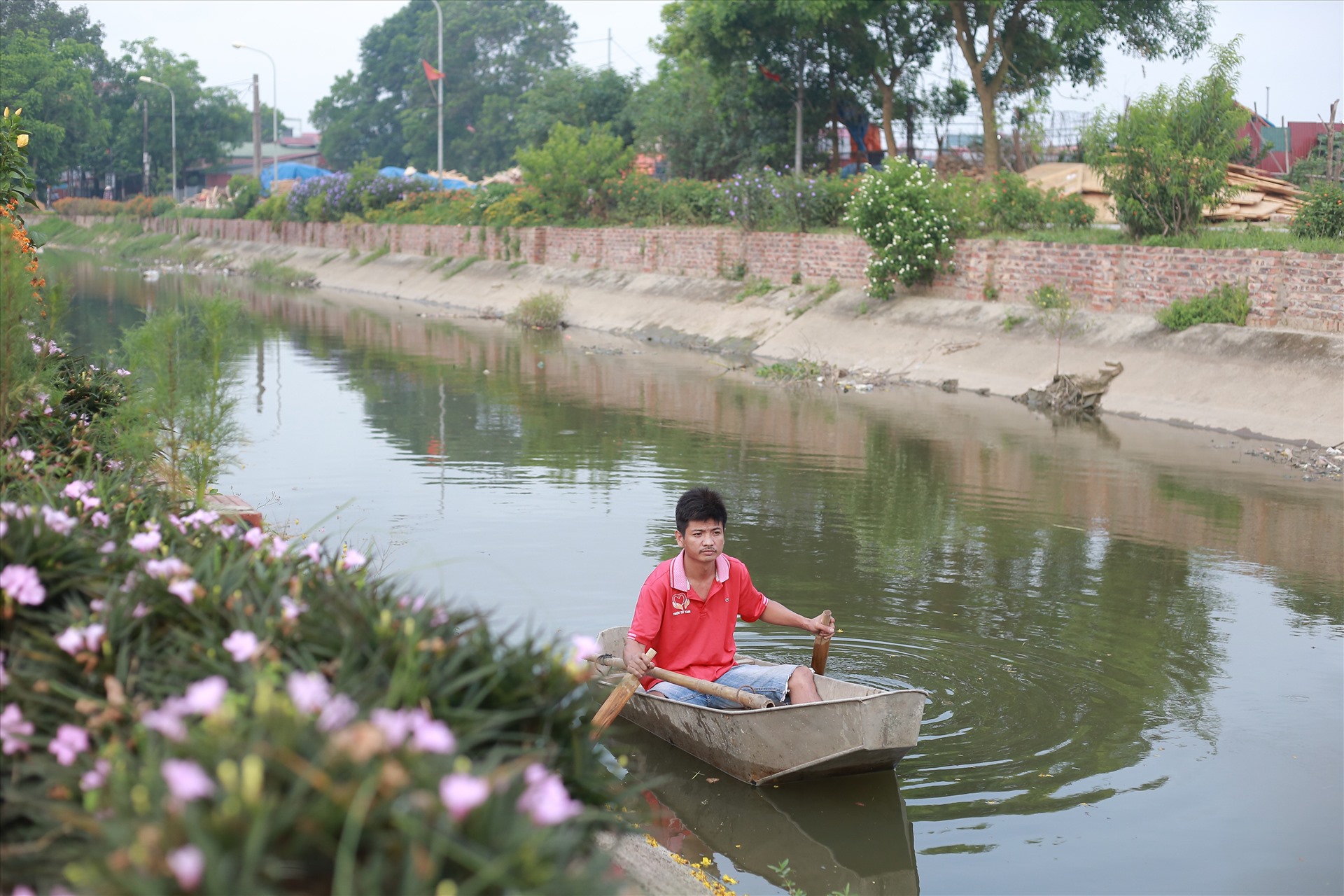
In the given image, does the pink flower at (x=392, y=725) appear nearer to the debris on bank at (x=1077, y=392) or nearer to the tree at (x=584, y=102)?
the debris on bank at (x=1077, y=392)

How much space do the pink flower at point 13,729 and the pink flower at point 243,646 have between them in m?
0.50

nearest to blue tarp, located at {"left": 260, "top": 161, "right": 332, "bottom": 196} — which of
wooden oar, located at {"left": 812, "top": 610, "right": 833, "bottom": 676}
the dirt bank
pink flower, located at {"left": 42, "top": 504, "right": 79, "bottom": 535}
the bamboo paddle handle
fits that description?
the dirt bank

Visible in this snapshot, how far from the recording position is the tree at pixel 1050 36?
3141cm

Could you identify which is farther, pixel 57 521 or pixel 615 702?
pixel 615 702

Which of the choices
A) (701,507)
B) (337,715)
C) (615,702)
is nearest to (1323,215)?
(701,507)

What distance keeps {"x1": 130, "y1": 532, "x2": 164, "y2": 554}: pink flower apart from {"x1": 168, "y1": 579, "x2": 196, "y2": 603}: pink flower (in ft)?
1.26

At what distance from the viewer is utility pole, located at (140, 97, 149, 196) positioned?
77.9 meters

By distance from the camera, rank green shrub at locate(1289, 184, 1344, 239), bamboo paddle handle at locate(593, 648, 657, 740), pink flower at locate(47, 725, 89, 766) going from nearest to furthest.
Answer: pink flower at locate(47, 725, 89, 766) < bamboo paddle handle at locate(593, 648, 657, 740) < green shrub at locate(1289, 184, 1344, 239)

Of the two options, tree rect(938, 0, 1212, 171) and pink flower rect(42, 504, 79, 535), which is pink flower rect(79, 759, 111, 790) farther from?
tree rect(938, 0, 1212, 171)

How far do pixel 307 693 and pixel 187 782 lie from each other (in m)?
0.35

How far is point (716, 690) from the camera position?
6484mm

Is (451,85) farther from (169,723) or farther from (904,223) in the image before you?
(169,723)

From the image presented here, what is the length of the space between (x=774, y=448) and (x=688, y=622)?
9.21 meters

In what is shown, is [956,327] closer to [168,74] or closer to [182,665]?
[182,665]
